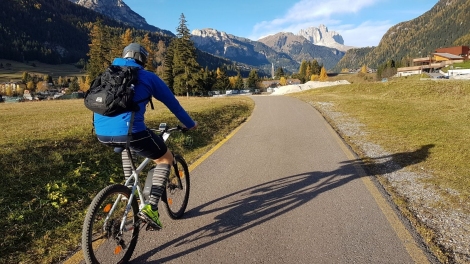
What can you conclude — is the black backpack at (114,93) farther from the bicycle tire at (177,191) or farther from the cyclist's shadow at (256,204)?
the cyclist's shadow at (256,204)

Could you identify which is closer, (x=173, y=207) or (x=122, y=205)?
(x=122, y=205)

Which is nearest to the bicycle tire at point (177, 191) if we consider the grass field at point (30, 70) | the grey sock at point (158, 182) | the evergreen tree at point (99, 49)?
the grey sock at point (158, 182)

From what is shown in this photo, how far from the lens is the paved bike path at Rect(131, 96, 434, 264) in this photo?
3.41 metres

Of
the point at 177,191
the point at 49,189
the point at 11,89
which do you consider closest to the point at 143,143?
the point at 177,191

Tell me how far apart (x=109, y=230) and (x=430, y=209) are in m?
4.46

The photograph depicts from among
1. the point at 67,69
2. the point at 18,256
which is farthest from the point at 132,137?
the point at 67,69

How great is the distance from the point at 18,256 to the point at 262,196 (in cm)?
345

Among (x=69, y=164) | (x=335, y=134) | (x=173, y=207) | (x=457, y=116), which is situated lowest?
(x=457, y=116)

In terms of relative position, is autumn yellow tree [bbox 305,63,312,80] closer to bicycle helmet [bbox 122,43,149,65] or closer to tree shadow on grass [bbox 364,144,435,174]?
tree shadow on grass [bbox 364,144,435,174]

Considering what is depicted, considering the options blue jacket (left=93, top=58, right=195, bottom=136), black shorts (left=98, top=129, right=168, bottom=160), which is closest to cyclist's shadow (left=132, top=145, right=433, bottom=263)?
black shorts (left=98, top=129, right=168, bottom=160)

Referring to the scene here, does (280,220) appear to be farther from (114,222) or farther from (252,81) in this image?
(252,81)

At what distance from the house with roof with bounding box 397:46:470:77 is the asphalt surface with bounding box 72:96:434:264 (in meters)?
126

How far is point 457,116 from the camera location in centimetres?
1550

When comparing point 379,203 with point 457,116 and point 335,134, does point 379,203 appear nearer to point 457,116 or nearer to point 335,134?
point 335,134
